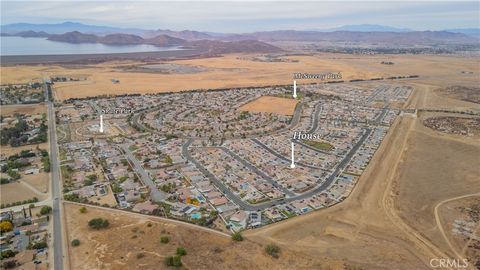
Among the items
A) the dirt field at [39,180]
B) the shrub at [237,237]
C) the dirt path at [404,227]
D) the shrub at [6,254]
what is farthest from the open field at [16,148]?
the dirt path at [404,227]

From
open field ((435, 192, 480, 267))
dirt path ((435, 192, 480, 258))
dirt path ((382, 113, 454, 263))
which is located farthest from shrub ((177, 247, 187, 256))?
open field ((435, 192, 480, 267))

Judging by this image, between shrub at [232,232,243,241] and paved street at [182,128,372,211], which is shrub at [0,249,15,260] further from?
paved street at [182,128,372,211]

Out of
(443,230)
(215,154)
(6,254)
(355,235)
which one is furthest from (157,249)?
(443,230)

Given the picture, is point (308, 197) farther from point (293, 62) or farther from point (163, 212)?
point (293, 62)

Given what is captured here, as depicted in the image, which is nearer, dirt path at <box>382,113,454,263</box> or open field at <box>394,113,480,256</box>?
dirt path at <box>382,113,454,263</box>

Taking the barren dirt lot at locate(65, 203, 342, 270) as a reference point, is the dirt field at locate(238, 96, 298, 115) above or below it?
above

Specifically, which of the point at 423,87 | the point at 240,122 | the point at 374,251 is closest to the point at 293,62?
the point at 423,87

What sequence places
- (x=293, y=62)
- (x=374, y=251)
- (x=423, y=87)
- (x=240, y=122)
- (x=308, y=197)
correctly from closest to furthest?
(x=374, y=251)
(x=308, y=197)
(x=240, y=122)
(x=423, y=87)
(x=293, y=62)
